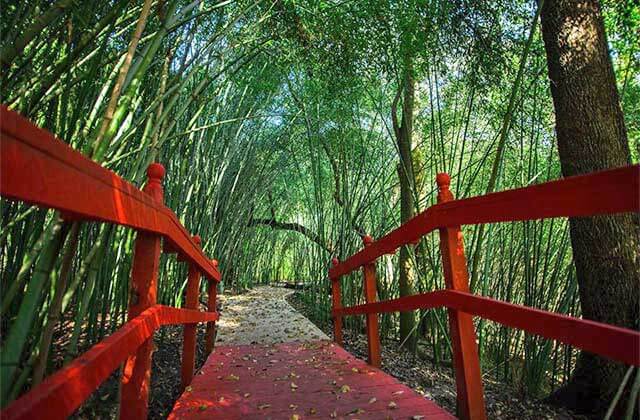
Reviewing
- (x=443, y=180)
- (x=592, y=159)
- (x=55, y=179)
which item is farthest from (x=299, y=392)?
(x=592, y=159)

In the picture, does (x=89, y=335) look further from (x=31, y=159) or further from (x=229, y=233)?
(x=229, y=233)

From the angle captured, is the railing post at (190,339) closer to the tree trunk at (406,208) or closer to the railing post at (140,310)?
the railing post at (140,310)

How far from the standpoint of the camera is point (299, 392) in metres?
1.82

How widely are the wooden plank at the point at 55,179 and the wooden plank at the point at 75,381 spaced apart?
0.79ft

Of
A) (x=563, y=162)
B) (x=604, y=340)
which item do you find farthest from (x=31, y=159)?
(x=563, y=162)

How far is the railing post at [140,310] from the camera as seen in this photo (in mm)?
1130

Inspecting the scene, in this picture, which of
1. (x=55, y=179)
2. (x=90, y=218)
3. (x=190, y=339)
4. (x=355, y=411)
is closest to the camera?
(x=55, y=179)

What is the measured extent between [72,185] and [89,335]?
70.0 inches

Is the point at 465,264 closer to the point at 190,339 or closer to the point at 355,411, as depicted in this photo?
the point at 355,411

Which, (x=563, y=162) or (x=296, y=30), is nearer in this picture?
(x=563, y=162)

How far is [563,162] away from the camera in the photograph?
2111 mm

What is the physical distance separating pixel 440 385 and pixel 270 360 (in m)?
1.18

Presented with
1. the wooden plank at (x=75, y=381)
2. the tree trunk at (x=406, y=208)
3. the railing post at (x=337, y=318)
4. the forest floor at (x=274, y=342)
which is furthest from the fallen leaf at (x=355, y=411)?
the tree trunk at (x=406, y=208)

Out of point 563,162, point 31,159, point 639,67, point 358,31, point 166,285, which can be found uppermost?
point 358,31
